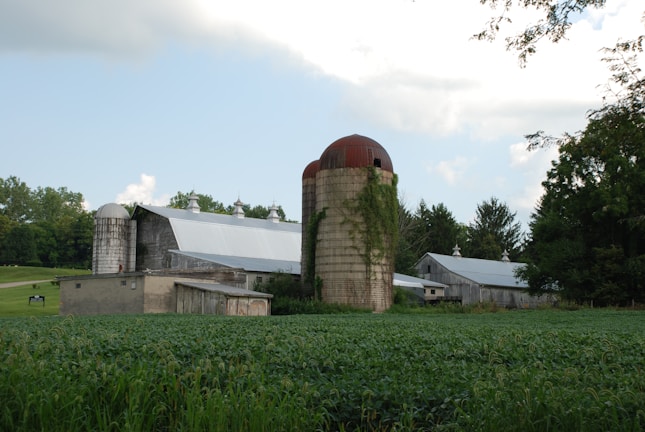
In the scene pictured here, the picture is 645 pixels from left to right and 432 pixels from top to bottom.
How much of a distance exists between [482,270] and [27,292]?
113 feet

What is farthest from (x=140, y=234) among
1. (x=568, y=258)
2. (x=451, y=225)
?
(x=451, y=225)

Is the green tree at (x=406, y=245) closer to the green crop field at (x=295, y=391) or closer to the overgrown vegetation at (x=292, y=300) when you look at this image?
the overgrown vegetation at (x=292, y=300)

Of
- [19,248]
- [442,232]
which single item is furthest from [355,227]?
[19,248]

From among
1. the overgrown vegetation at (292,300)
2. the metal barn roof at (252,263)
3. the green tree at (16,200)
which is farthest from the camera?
the green tree at (16,200)

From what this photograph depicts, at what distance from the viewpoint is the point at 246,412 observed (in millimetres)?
7191

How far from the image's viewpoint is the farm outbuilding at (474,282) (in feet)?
181

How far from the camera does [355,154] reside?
120 ft

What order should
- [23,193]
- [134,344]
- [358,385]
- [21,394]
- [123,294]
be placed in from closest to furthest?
[21,394]
[358,385]
[134,344]
[123,294]
[23,193]

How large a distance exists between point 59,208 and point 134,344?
10469 centimetres

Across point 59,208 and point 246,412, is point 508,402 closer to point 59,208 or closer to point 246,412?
point 246,412

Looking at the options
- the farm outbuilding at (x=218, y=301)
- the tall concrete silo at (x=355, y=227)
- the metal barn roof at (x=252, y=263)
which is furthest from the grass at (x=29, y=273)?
the tall concrete silo at (x=355, y=227)

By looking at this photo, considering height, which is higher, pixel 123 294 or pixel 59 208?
pixel 59 208

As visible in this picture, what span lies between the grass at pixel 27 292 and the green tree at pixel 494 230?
42.0 m

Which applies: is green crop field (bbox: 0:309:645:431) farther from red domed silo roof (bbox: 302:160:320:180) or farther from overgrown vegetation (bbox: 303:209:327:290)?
red domed silo roof (bbox: 302:160:320:180)
